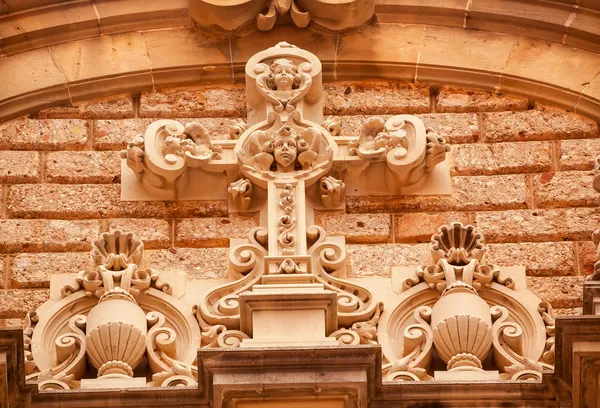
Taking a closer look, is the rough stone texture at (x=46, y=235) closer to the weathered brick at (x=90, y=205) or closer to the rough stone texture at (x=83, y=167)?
the weathered brick at (x=90, y=205)

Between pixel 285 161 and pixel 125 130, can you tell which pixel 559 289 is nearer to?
pixel 285 161

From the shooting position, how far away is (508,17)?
1474 cm

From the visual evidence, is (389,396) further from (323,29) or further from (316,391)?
(323,29)

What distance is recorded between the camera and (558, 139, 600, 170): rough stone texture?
13938 mm

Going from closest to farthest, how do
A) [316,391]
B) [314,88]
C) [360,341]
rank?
[316,391] < [360,341] < [314,88]

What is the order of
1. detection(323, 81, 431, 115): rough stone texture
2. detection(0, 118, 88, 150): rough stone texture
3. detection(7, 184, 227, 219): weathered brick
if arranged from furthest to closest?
detection(323, 81, 431, 115): rough stone texture < detection(0, 118, 88, 150): rough stone texture < detection(7, 184, 227, 219): weathered brick

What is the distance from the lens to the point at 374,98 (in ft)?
47.4

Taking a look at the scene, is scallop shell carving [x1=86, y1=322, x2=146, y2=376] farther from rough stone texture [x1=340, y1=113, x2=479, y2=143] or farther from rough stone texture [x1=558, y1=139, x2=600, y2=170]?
rough stone texture [x1=558, y1=139, x2=600, y2=170]

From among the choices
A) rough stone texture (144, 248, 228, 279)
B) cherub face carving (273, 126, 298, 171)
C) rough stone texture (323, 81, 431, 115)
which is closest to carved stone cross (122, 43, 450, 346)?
cherub face carving (273, 126, 298, 171)

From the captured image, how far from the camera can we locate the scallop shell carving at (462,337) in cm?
1259

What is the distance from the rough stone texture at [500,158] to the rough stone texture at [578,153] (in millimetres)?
74

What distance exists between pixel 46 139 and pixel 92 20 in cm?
91

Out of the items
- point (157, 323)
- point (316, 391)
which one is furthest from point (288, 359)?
point (157, 323)

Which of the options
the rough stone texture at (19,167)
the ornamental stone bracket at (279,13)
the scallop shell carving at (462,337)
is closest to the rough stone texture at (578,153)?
the ornamental stone bracket at (279,13)
